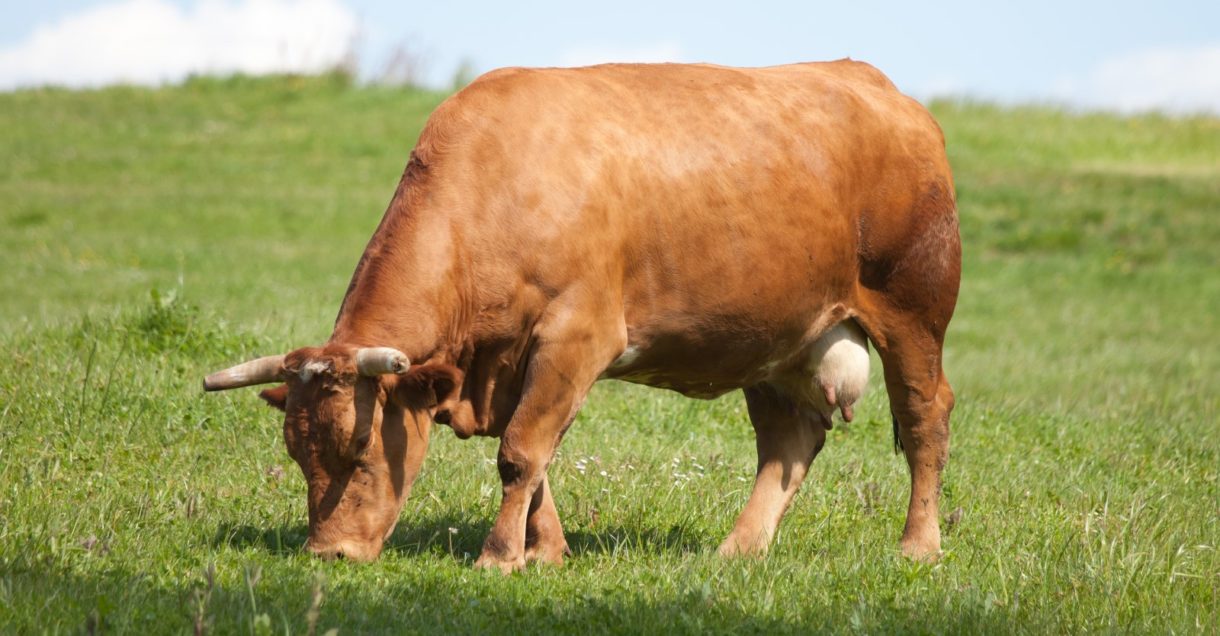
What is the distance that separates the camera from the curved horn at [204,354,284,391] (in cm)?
505

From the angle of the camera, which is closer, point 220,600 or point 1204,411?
point 220,600

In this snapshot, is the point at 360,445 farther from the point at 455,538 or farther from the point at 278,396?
the point at 455,538

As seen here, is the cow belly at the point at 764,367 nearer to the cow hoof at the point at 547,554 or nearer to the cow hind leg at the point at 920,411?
the cow hind leg at the point at 920,411

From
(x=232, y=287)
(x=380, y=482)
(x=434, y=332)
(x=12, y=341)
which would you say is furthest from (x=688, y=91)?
(x=232, y=287)

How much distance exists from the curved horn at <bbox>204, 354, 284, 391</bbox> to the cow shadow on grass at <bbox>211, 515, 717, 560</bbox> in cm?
63

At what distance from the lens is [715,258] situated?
5.68 m

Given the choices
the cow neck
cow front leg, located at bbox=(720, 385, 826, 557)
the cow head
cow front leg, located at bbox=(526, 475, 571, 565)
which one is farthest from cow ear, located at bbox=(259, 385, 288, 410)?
cow front leg, located at bbox=(720, 385, 826, 557)

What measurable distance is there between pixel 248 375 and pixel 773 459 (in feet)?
8.49

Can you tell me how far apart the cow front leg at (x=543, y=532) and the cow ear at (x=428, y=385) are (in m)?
0.61

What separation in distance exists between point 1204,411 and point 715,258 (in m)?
6.46

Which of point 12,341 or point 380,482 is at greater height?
point 380,482

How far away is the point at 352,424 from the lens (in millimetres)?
5035

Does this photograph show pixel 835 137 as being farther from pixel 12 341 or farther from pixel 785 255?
pixel 12 341

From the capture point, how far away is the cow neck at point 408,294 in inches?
203
